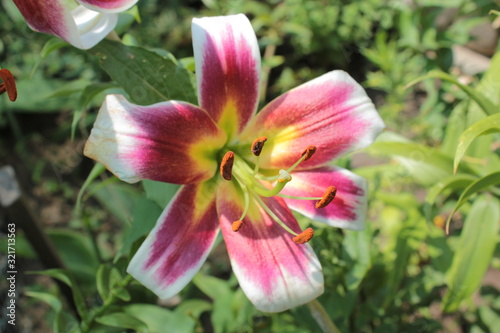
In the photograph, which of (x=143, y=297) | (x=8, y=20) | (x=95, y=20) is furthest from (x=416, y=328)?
(x=8, y=20)

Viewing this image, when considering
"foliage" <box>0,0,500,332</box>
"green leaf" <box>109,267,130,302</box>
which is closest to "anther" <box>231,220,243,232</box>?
"foliage" <box>0,0,500,332</box>

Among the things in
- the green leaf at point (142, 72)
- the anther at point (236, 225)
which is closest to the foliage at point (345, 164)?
the green leaf at point (142, 72)

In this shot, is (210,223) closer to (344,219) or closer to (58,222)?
(344,219)

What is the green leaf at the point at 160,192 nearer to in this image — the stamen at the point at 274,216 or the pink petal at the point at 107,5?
the stamen at the point at 274,216

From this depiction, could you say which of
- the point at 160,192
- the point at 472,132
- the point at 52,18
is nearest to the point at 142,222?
the point at 160,192

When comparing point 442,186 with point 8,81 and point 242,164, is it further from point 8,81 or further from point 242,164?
point 8,81
